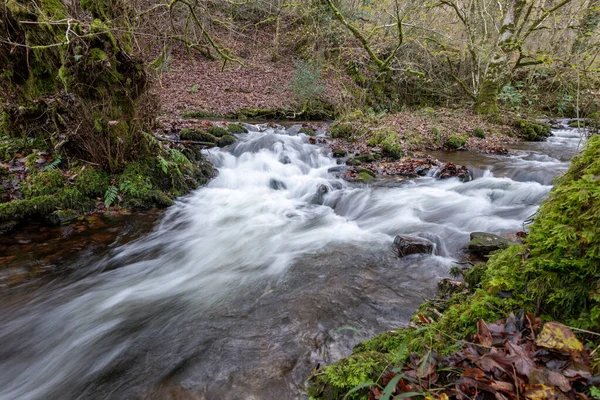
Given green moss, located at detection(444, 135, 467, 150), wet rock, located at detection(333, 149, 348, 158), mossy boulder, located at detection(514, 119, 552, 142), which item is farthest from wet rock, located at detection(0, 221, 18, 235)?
mossy boulder, located at detection(514, 119, 552, 142)

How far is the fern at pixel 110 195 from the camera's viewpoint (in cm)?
563

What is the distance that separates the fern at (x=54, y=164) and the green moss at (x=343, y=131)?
8085 millimetres

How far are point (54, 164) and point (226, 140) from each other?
458 cm

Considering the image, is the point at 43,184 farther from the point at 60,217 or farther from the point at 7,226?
the point at 7,226

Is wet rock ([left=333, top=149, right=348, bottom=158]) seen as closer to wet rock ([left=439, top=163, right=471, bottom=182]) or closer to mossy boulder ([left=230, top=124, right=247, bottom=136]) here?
wet rock ([left=439, top=163, right=471, bottom=182])

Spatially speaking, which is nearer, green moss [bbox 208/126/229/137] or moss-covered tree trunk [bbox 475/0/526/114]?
green moss [bbox 208/126/229/137]

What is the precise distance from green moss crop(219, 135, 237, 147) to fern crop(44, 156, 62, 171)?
4.27m

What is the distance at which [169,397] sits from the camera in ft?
7.61

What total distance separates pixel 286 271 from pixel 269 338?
1445mm

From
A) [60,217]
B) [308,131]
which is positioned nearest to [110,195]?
[60,217]

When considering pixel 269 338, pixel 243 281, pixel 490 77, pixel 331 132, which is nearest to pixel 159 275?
pixel 243 281

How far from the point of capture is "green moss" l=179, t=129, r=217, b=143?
8.27 metres

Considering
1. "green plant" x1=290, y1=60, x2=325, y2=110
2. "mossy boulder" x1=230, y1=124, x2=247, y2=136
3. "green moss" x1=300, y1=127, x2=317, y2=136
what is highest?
"green plant" x1=290, y1=60, x2=325, y2=110

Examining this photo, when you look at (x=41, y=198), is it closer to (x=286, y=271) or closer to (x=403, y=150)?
(x=286, y=271)
